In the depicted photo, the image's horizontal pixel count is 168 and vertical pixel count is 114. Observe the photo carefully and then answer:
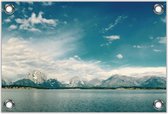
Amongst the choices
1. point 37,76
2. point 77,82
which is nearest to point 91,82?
point 77,82

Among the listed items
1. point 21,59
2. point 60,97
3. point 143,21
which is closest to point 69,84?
point 60,97

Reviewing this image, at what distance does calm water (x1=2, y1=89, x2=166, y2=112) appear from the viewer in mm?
6190

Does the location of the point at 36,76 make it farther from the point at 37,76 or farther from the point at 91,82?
the point at 91,82

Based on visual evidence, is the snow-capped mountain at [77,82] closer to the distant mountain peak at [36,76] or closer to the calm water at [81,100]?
the calm water at [81,100]

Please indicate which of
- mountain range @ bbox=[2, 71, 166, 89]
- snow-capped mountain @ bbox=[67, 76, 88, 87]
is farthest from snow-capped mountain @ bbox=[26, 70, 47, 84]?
snow-capped mountain @ bbox=[67, 76, 88, 87]

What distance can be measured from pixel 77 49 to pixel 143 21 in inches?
32.4

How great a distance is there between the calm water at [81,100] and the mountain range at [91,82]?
0.22ft

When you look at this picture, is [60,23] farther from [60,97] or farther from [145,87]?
[145,87]

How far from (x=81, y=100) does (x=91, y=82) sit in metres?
0.25

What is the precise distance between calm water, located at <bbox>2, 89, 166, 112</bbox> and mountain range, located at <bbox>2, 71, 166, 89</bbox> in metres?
0.07

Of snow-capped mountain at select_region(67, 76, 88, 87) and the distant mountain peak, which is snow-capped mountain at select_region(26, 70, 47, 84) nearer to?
the distant mountain peak

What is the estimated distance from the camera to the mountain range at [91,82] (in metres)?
6.22

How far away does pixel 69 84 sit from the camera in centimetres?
634

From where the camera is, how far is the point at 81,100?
628 cm
